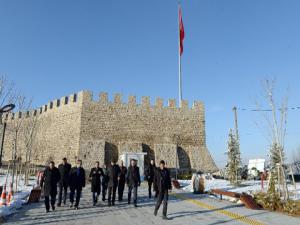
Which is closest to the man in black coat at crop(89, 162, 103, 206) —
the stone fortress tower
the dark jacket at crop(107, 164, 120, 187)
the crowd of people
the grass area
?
the crowd of people

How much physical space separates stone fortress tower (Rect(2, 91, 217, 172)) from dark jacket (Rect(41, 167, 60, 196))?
16.1 m

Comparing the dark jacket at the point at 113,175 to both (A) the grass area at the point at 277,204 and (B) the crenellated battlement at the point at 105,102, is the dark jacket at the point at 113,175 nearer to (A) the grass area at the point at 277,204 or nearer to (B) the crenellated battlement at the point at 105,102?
(A) the grass area at the point at 277,204

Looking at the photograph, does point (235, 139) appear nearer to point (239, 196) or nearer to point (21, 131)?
point (239, 196)

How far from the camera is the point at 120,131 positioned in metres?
26.2

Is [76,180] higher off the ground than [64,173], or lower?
lower

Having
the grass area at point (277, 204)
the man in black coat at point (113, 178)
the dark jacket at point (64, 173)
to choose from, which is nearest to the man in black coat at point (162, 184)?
the man in black coat at point (113, 178)

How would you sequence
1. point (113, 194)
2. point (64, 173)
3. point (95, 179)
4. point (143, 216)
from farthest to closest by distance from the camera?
point (95, 179)
point (64, 173)
point (113, 194)
point (143, 216)

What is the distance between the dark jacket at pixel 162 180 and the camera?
744cm

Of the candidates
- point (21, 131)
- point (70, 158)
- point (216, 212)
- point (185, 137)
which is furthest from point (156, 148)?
point (216, 212)

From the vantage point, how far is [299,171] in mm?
32375

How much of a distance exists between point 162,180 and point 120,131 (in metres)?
18.9

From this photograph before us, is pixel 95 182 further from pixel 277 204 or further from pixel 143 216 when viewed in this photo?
pixel 277 204

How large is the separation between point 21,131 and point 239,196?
91.4 feet

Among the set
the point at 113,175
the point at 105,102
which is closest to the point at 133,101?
the point at 105,102
